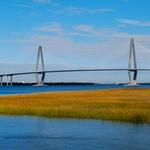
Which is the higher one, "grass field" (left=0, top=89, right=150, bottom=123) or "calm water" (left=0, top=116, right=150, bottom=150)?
"grass field" (left=0, top=89, right=150, bottom=123)

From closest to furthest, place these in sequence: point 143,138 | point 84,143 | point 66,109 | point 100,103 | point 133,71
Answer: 1. point 84,143
2. point 143,138
3. point 66,109
4. point 100,103
5. point 133,71

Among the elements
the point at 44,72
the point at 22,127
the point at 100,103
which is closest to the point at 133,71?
the point at 44,72

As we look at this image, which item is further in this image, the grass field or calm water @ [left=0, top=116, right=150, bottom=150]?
the grass field

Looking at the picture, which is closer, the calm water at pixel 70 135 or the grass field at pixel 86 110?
the calm water at pixel 70 135

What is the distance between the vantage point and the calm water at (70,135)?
108ft

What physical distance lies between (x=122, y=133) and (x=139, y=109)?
8.04m

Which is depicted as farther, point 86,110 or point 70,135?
point 86,110

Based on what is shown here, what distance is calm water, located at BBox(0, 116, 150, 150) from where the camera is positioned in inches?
1293

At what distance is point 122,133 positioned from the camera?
128ft

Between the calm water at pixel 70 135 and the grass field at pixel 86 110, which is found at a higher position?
the grass field at pixel 86 110

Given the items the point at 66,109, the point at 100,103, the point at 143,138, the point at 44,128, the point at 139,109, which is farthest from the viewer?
the point at 100,103

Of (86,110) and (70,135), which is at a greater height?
(86,110)

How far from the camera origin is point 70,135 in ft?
124

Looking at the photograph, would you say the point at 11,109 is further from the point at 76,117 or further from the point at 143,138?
the point at 143,138
